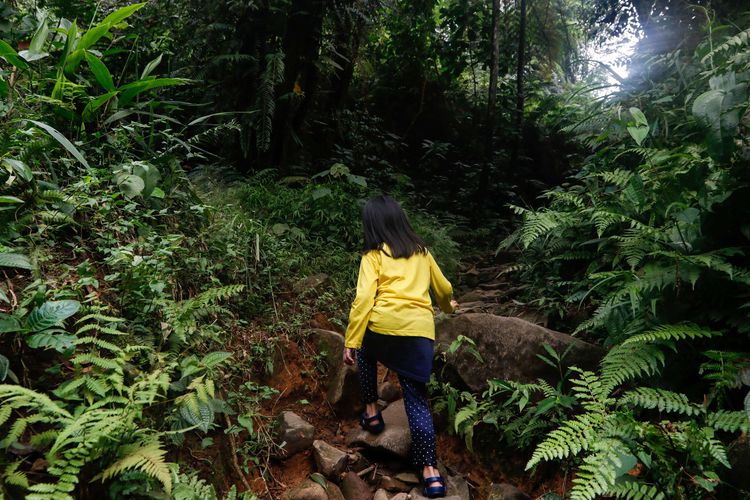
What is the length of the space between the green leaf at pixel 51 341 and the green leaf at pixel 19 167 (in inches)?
42.4

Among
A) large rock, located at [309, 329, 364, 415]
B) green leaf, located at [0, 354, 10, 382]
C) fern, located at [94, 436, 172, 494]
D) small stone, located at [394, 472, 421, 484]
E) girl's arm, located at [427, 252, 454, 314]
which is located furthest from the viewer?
large rock, located at [309, 329, 364, 415]

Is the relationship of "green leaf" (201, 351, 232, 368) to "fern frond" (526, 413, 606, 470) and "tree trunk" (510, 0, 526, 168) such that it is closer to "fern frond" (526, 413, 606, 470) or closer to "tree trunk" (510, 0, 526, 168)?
"fern frond" (526, 413, 606, 470)

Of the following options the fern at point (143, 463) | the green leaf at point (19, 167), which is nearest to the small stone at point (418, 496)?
the fern at point (143, 463)

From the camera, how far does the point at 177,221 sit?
3.58 m

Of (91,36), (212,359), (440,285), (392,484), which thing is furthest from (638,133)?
(91,36)

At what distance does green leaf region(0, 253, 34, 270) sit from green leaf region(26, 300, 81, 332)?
0.27 metres

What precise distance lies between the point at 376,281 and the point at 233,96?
4.10m

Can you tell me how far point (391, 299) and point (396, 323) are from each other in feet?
0.53

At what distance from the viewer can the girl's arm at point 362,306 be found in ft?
9.44

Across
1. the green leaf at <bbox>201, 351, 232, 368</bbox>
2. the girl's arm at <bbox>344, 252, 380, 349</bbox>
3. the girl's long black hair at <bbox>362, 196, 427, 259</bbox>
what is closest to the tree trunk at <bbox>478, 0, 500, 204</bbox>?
the girl's long black hair at <bbox>362, 196, 427, 259</bbox>

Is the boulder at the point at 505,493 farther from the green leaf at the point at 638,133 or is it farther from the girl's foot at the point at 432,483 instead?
the green leaf at the point at 638,133

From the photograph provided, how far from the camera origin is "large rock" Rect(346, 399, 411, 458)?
3.03 meters

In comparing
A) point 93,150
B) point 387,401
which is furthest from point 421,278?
point 93,150

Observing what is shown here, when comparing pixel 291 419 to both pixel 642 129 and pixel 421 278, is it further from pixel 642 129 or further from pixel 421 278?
pixel 642 129
